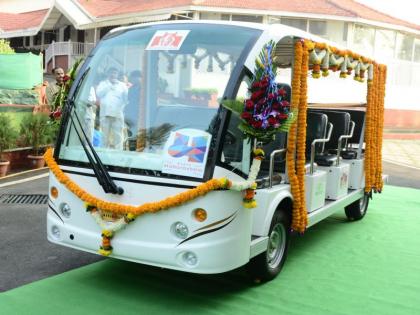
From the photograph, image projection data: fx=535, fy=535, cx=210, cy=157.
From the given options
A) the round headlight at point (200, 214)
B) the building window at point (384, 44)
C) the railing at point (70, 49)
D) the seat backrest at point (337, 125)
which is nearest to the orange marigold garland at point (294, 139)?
the round headlight at point (200, 214)

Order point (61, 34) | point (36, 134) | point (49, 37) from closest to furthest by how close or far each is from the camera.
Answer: point (36, 134) < point (61, 34) < point (49, 37)

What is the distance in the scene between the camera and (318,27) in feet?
79.5

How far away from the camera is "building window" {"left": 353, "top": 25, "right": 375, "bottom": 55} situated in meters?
24.8

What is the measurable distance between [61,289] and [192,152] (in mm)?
1684

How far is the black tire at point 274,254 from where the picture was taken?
4.82 metres

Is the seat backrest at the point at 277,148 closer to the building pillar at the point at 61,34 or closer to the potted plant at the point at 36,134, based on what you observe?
the potted plant at the point at 36,134

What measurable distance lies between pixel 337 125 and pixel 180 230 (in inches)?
161

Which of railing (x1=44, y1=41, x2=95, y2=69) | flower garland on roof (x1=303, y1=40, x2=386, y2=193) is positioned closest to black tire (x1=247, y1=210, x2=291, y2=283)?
flower garland on roof (x1=303, y1=40, x2=386, y2=193)

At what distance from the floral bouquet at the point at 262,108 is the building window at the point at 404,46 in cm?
2494

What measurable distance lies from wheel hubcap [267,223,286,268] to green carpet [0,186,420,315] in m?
0.19

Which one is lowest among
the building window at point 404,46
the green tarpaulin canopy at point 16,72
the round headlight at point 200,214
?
the round headlight at point 200,214

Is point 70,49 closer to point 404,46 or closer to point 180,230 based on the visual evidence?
point 404,46

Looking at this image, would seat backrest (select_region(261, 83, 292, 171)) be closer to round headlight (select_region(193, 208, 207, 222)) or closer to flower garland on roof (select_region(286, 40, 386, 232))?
flower garland on roof (select_region(286, 40, 386, 232))

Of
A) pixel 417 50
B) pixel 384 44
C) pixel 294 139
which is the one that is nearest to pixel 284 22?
pixel 384 44
